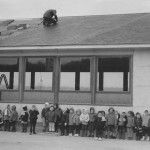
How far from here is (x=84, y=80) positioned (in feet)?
70.0

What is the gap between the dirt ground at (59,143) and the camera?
642 inches

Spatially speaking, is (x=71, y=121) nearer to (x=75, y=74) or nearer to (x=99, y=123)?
(x=99, y=123)

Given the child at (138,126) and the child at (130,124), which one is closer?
the child at (138,126)

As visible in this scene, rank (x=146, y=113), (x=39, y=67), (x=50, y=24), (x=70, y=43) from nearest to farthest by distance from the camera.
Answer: (x=146, y=113) → (x=70, y=43) → (x=39, y=67) → (x=50, y=24)

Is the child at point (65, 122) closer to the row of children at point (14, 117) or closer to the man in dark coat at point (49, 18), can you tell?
the row of children at point (14, 117)

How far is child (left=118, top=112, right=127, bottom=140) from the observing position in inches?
770

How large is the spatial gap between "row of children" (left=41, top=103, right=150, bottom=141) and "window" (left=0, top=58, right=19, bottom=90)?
2.68 meters

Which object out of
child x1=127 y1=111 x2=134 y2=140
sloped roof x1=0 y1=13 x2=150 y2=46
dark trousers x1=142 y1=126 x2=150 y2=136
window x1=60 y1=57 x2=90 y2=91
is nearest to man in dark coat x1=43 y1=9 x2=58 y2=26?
sloped roof x1=0 y1=13 x2=150 y2=46

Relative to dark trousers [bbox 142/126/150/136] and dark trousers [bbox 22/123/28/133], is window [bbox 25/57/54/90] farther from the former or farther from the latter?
dark trousers [bbox 142/126/150/136]

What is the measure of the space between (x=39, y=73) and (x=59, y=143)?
570 centimetres

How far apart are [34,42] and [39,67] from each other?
129 centimetres

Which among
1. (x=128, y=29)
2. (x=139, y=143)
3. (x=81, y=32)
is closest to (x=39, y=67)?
(x=81, y=32)

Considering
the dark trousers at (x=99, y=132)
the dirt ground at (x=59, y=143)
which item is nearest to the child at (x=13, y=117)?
the dirt ground at (x=59, y=143)

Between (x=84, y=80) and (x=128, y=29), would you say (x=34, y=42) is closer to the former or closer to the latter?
(x=84, y=80)
